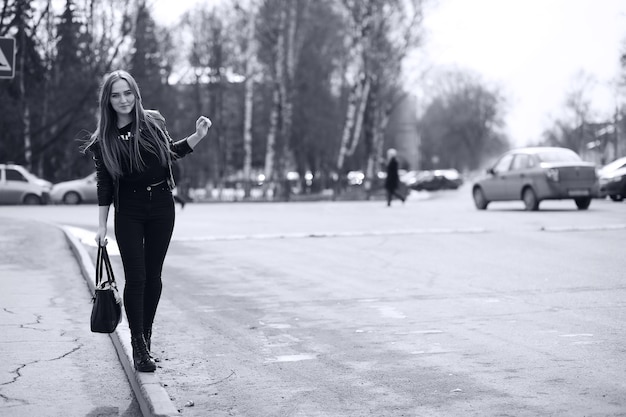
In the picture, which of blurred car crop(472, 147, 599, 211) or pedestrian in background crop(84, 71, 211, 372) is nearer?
pedestrian in background crop(84, 71, 211, 372)

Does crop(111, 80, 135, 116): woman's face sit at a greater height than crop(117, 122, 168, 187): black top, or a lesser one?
greater

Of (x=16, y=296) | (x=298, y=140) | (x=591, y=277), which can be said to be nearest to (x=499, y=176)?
(x=591, y=277)

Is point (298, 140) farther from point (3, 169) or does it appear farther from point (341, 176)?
point (3, 169)

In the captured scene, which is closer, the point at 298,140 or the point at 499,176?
the point at 499,176

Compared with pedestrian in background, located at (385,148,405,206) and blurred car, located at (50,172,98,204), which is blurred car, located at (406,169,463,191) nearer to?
blurred car, located at (50,172,98,204)

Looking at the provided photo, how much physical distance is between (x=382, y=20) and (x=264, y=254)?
36423 millimetres

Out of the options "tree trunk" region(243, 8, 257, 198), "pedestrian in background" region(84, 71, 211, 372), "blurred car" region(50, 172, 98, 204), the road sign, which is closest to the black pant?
"pedestrian in background" region(84, 71, 211, 372)

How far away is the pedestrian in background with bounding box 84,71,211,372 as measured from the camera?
6734mm

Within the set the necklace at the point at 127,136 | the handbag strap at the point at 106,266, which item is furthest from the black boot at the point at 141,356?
the necklace at the point at 127,136

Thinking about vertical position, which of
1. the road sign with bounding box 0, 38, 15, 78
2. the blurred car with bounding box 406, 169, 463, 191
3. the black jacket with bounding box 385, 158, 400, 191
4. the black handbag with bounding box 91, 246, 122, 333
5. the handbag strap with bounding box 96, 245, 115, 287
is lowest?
the blurred car with bounding box 406, 169, 463, 191

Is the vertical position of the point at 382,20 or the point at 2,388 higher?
the point at 382,20

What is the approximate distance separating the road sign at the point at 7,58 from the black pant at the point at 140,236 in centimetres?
736

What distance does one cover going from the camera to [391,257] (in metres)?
15.3

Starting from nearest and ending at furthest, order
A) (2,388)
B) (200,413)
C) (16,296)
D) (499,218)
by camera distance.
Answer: (200,413), (2,388), (16,296), (499,218)
